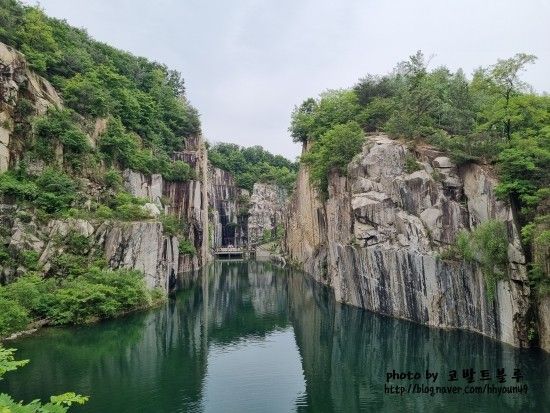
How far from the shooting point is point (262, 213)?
249ft

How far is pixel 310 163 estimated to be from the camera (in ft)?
132

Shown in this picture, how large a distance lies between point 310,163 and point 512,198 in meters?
22.3

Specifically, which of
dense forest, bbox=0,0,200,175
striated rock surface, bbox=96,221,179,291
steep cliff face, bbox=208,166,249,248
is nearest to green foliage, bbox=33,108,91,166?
dense forest, bbox=0,0,200,175

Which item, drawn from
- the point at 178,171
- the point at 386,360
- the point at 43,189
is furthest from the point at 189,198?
the point at 386,360

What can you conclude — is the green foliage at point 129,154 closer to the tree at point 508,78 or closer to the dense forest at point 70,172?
the dense forest at point 70,172

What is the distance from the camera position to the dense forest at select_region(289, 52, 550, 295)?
18734 millimetres

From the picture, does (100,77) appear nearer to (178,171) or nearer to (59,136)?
(178,171)

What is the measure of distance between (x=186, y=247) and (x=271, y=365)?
3187cm

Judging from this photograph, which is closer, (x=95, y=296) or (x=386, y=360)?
(x=386, y=360)

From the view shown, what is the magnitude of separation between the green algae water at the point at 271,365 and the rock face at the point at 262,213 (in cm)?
4778

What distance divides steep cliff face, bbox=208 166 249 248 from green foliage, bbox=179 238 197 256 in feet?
69.5

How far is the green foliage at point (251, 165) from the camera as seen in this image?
78669 mm

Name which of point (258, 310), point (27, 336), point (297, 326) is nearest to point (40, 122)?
point (27, 336)

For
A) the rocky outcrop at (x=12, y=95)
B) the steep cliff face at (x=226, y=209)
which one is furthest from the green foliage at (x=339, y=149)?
the steep cliff face at (x=226, y=209)
